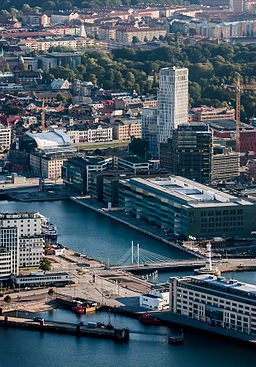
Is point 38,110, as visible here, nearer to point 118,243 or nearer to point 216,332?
point 118,243

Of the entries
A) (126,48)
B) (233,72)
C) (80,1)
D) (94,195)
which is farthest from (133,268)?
(80,1)

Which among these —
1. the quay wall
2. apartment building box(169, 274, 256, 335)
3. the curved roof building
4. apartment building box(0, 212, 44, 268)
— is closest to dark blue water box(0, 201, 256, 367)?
apartment building box(169, 274, 256, 335)

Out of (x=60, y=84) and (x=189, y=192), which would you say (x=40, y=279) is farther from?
(x=60, y=84)

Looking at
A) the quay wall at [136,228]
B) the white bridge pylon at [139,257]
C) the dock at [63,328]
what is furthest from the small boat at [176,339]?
the quay wall at [136,228]

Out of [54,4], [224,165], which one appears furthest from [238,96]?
[54,4]

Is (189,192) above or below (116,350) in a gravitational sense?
above
